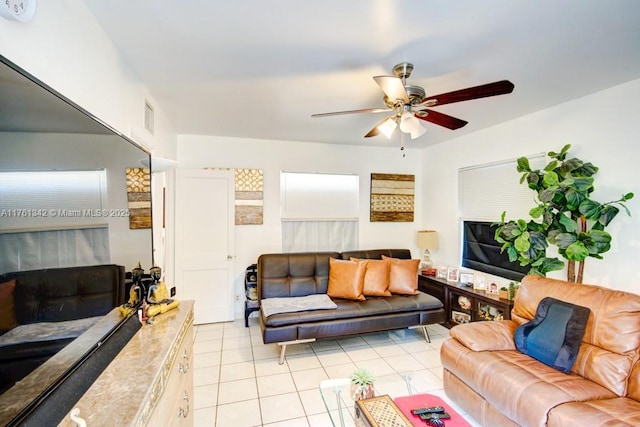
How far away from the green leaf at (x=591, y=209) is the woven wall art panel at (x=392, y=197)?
244 cm

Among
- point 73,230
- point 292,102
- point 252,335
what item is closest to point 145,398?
point 73,230

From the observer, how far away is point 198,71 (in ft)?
6.97

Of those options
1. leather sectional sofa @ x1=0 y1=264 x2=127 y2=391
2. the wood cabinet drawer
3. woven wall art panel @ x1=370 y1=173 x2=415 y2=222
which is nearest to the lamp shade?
woven wall art panel @ x1=370 y1=173 x2=415 y2=222

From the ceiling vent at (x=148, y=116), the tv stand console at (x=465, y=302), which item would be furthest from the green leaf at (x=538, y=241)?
the ceiling vent at (x=148, y=116)

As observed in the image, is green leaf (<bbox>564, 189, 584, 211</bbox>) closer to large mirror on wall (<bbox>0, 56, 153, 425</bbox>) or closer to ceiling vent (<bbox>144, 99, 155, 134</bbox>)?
large mirror on wall (<bbox>0, 56, 153, 425</bbox>)

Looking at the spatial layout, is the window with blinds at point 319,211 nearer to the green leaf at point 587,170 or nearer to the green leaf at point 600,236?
the green leaf at point 587,170

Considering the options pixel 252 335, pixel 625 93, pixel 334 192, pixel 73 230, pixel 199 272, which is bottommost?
pixel 252 335

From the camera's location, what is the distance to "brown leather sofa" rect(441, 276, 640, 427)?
5.14 ft

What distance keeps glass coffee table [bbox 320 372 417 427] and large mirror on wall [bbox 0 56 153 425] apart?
1.29 m

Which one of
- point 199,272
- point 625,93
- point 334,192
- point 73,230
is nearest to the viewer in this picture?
point 73,230

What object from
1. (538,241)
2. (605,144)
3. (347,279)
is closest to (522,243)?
(538,241)

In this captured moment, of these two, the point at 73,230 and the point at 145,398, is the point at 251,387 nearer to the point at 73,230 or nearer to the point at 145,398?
the point at 145,398

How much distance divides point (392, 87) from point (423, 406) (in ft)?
6.23

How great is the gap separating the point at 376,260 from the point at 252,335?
1.77m
